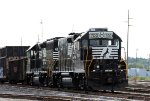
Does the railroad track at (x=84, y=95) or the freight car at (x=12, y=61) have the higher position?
the freight car at (x=12, y=61)

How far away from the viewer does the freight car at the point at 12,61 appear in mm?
39125

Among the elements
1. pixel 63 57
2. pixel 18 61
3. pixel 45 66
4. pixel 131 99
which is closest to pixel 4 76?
pixel 18 61

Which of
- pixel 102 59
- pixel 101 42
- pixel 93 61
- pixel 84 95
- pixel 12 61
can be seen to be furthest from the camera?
pixel 12 61

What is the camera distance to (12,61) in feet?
133

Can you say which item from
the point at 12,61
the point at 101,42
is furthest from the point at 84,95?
the point at 12,61

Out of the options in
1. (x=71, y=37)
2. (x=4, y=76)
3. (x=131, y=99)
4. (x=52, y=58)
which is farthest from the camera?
(x=4, y=76)

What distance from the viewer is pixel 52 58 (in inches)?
1176

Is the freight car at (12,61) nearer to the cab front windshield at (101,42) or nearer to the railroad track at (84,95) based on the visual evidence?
the railroad track at (84,95)

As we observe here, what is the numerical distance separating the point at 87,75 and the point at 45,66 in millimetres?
8884

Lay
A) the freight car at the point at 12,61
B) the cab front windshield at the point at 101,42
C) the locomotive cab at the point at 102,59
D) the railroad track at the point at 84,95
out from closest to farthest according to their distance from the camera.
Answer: the railroad track at the point at 84,95 → the locomotive cab at the point at 102,59 → the cab front windshield at the point at 101,42 → the freight car at the point at 12,61

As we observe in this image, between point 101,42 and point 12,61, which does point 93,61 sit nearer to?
point 101,42

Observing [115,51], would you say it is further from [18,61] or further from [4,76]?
[4,76]

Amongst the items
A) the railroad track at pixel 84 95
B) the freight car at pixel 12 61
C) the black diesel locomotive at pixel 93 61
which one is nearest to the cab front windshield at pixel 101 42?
the black diesel locomotive at pixel 93 61

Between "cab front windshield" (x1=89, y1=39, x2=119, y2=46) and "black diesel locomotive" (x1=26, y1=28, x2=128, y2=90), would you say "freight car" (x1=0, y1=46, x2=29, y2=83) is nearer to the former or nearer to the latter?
"black diesel locomotive" (x1=26, y1=28, x2=128, y2=90)
